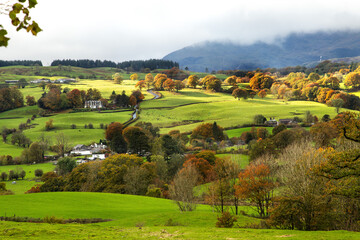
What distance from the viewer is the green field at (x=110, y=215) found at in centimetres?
1972

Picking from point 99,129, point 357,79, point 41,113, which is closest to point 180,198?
point 99,129

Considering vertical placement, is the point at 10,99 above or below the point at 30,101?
above

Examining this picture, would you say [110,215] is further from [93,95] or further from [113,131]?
[93,95]

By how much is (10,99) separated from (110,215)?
396 ft

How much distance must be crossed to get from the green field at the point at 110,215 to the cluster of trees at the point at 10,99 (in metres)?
107

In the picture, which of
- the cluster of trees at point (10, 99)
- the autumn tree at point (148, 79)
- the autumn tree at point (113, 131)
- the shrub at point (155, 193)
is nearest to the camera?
the shrub at point (155, 193)

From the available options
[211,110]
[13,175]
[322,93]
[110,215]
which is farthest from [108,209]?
[322,93]

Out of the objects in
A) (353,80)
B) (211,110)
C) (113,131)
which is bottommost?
(113,131)

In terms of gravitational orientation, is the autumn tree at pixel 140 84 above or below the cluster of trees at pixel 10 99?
above

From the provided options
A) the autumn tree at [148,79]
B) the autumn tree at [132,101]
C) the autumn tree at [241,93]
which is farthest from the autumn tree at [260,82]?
the autumn tree at [132,101]

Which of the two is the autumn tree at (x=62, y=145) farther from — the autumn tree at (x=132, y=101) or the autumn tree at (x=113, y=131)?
the autumn tree at (x=132, y=101)

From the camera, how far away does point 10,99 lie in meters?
134

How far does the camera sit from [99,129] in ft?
344

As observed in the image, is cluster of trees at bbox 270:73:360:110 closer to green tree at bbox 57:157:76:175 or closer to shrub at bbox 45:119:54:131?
green tree at bbox 57:157:76:175
